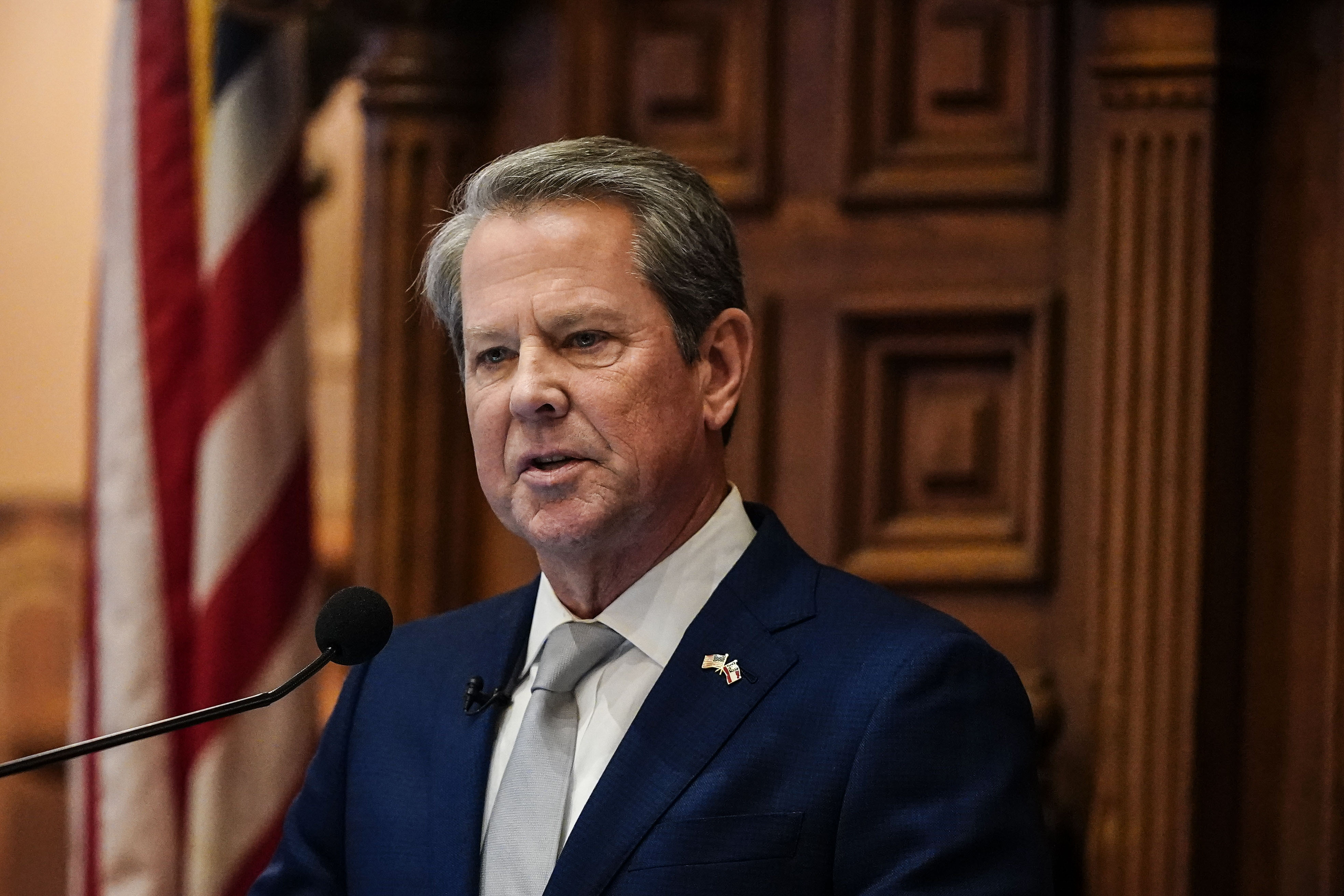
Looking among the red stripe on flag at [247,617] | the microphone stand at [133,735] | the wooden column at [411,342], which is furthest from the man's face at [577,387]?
the red stripe on flag at [247,617]

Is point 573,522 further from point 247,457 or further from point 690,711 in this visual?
point 247,457

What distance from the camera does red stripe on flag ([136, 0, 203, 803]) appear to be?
2.69 metres

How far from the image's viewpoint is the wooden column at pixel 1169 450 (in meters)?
2.21

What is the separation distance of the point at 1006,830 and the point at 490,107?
5.27 feet

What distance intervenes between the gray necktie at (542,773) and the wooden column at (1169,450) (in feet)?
2.73

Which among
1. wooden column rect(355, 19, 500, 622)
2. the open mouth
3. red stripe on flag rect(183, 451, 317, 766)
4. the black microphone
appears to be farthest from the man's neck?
red stripe on flag rect(183, 451, 317, 766)

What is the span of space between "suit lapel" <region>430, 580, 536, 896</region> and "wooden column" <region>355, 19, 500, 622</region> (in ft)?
2.14

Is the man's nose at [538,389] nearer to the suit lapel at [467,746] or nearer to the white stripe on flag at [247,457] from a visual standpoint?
the suit lapel at [467,746]

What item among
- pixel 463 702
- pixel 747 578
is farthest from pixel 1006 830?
pixel 463 702

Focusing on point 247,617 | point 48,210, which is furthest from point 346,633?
point 48,210

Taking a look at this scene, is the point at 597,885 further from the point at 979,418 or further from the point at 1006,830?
the point at 979,418

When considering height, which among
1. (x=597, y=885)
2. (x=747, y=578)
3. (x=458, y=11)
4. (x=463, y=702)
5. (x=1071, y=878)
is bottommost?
(x=1071, y=878)

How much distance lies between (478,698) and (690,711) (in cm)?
29

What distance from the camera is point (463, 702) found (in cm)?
187
